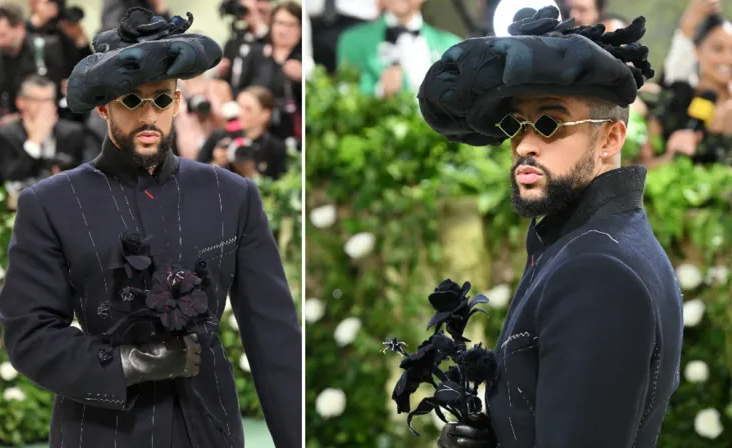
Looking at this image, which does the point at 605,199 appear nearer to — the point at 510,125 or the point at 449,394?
the point at 510,125

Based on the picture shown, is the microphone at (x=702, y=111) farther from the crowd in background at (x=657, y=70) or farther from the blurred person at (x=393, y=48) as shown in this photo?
the blurred person at (x=393, y=48)

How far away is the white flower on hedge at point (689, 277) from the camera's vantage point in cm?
434

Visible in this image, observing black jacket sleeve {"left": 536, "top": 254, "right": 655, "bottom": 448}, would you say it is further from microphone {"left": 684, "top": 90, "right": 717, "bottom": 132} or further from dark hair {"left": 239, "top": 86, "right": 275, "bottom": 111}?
dark hair {"left": 239, "top": 86, "right": 275, "bottom": 111}

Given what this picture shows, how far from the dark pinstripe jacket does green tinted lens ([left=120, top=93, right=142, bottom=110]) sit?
0.50 feet

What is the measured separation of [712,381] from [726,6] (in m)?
1.91

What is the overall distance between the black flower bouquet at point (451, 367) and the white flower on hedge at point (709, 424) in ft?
7.62

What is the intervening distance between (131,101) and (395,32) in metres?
2.65

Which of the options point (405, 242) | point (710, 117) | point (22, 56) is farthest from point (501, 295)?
point (22, 56)

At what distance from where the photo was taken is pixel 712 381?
14.3 feet

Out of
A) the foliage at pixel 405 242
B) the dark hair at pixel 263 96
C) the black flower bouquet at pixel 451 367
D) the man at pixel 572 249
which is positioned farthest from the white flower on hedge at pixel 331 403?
the man at pixel 572 249

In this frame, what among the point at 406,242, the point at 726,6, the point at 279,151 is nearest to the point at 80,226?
the point at 406,242

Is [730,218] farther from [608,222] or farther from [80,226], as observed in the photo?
[80,226]

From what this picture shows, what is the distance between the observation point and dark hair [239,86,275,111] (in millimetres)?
5496

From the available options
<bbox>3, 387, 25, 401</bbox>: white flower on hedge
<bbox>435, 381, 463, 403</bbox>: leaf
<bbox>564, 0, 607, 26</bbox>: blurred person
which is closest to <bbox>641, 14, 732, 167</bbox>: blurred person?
<bbox>564, 0, 607, 26</bbox>: blurred person
